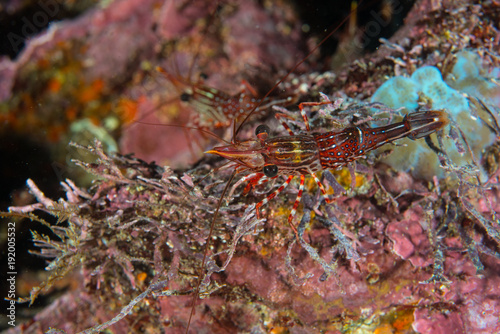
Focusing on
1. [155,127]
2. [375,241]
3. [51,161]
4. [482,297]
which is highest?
[51,161]

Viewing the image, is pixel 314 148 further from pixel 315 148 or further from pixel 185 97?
pixel 185 97

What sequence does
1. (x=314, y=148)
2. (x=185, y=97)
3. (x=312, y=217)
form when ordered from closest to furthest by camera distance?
(x=312, y=217) → (x=314, y=148) → (x=185, y=97)

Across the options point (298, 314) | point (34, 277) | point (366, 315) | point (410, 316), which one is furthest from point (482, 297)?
point (34, 277)

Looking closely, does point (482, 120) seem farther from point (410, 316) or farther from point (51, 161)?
point (51, 161)

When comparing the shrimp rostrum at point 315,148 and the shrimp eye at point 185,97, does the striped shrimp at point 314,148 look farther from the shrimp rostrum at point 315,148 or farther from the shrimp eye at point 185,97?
the shrimp eye at point 185,97

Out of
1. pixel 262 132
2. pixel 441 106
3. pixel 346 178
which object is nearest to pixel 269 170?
pixel 262 132

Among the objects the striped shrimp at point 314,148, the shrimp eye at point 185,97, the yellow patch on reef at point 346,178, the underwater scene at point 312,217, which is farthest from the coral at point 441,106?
the shrimp eye at point 185,97

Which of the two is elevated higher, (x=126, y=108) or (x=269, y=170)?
(x=126, y=108)

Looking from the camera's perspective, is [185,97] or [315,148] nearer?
[315,148]

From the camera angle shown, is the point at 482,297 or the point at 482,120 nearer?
the point at 482,297
